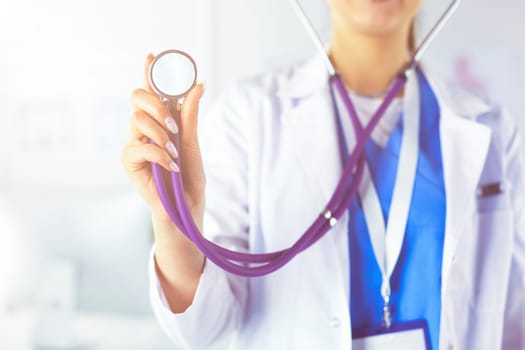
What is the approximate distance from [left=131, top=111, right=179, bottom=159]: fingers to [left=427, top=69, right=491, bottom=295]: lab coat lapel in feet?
1.30

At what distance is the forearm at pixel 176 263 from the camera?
59cm

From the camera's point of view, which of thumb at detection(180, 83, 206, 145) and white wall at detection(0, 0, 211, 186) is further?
white wall at detection(0, 0, 211, 186)

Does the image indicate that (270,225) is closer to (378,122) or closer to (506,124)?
Answer: (378,122)

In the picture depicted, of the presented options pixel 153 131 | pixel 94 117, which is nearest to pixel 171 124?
pixel 153 131

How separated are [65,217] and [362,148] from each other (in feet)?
2.80

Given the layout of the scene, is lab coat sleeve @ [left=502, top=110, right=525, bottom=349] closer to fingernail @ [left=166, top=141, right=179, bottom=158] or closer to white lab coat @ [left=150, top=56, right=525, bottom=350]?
white lab coat @ [left=150, top=56, right=525, bottom=350]

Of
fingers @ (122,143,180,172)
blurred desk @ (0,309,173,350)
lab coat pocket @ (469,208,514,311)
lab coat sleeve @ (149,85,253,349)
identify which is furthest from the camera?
blurred desk @ (0,309,173,350)

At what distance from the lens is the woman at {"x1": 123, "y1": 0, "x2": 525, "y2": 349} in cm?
70

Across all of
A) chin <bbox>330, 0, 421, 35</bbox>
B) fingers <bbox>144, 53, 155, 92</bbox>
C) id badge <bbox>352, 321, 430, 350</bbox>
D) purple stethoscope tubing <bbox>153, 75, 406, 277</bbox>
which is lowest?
id badge <bbox>352, 321, 430, 350</bbox>

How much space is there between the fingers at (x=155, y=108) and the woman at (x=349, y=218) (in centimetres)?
17

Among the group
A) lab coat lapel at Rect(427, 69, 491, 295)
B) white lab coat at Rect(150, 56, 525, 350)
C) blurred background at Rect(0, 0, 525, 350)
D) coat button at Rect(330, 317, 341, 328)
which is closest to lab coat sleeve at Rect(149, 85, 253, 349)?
white lab coat at Rect(150, 56, 525, 350)

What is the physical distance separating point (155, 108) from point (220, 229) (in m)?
0.27

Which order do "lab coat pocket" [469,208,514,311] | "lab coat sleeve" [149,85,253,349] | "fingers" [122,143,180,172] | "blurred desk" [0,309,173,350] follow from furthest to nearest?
"blurred desk" [0,309,173,350] < "lab coat pocket" [469,208,514,311] < "lab coat sleeve" [149,85,253,349] < "fingers" [122,143,180,172]

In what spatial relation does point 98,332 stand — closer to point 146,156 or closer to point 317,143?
point 317,143
